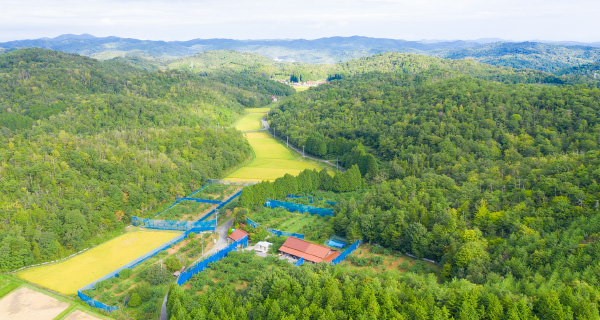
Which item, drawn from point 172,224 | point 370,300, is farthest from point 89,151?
point 370,300

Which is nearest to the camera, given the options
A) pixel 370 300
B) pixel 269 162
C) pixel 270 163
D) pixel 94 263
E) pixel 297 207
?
pixel 370 300

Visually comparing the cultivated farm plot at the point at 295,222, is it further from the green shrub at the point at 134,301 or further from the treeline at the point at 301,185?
the green shrub at the point at 134,301

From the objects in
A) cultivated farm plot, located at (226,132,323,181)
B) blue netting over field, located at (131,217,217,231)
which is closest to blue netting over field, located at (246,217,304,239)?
blue netting over field, located at (131,217,217,231)

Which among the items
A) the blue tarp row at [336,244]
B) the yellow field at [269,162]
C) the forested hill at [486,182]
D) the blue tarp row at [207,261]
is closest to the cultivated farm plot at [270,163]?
the yellow field at [269,162]

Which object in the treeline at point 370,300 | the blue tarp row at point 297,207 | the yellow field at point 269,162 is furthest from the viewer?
the yellow field at point 269,162

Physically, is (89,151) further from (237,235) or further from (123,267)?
(237,235)

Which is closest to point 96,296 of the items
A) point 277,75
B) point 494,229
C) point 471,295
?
point 471,295
